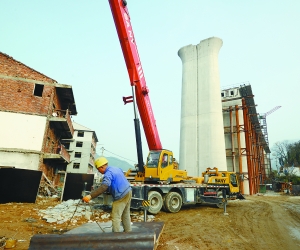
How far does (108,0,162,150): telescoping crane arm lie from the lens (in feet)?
34.7

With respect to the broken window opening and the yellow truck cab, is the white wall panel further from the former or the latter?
the yellow truck cab

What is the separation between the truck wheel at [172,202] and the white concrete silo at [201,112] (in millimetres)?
15387

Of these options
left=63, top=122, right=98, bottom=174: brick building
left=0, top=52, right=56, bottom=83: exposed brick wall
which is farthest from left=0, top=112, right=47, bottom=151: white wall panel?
left=63, top=122, right=98, bottom=174: brick building

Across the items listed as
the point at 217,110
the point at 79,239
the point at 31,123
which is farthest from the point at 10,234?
the point at 217,110

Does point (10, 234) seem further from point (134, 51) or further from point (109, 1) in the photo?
point (109, 1)

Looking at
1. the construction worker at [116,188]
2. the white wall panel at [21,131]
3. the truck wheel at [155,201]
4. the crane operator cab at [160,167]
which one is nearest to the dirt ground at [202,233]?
the truck wheel at [155,201]

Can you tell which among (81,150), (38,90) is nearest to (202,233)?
(38,90)

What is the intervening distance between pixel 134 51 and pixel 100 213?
816 cm

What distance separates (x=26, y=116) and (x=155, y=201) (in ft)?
45.3

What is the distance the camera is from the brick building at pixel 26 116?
17562 millimetres

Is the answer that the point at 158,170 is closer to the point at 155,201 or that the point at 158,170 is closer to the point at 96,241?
the point at 155,201

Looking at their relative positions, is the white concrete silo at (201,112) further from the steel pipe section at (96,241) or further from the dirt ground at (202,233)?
the steel pipe section at (96,241)

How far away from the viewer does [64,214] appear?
9.35m

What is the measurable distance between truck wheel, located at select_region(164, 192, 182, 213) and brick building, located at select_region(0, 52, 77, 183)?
38.1 feet
